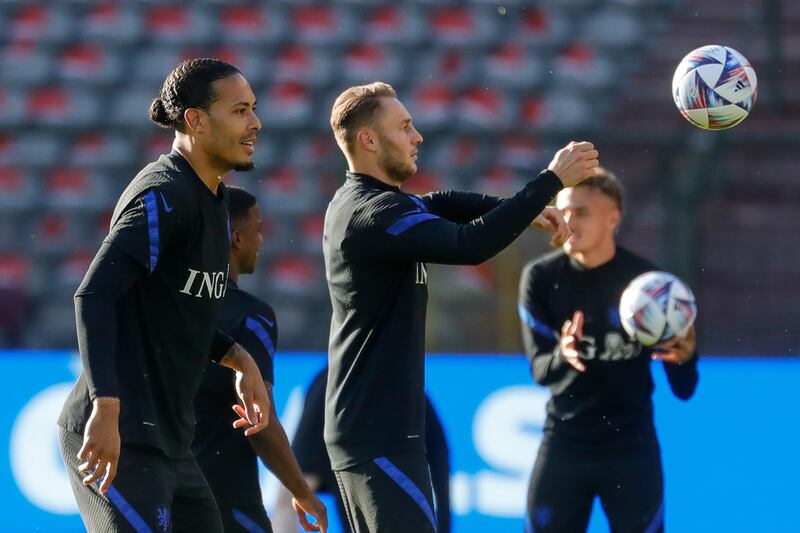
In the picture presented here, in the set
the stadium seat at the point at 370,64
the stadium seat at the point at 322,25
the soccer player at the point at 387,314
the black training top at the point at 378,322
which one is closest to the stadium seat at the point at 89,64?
the stadium seat at the point at 322,25

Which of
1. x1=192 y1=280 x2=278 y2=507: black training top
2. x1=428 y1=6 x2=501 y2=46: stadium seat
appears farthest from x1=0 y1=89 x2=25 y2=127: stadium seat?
x1=192 y1=280 x2=278 y2=507: black training top

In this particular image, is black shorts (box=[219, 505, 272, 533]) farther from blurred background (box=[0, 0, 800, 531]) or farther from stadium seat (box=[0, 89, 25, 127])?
stadium seat (box=[0, 89, 25, 127])

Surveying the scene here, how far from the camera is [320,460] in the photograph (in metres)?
6.58

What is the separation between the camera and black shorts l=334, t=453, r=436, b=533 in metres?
4.13

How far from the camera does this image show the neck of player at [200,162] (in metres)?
4.04

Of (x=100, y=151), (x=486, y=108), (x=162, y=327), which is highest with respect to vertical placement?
(x=486, y=108)

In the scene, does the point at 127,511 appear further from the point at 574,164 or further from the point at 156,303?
the point at 574,164

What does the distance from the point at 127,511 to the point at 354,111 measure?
1.63 meters

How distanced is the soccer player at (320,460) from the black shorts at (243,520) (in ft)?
5.48

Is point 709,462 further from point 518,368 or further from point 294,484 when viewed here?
point 294,484

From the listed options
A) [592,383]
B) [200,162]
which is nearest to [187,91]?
[200,162]

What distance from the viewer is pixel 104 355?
353 cm

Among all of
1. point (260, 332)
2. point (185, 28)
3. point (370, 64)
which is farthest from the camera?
point (185, 28)

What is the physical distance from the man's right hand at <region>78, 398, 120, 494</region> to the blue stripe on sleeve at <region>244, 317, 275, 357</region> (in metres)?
1.39
